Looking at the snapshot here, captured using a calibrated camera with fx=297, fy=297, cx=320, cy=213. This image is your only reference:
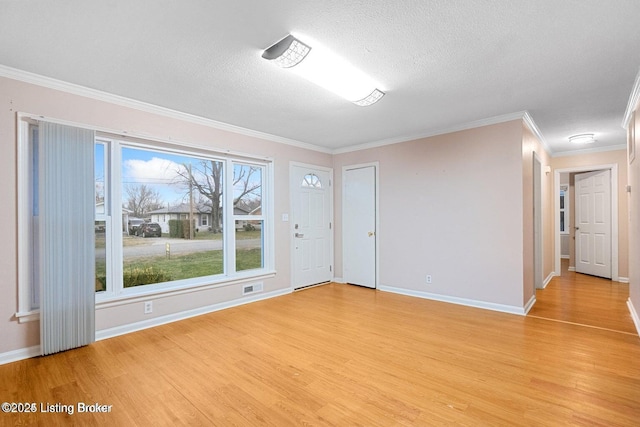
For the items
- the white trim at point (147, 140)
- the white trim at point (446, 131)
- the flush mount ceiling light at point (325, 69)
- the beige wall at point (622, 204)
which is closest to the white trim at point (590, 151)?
the beige wall at point (622, 204)

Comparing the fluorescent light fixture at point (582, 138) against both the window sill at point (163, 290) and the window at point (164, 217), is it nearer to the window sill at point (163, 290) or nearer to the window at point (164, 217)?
the window at point (164, 217)

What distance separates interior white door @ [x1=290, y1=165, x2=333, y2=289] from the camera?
505cm

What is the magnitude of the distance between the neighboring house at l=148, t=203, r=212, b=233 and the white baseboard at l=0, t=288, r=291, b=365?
1.05m

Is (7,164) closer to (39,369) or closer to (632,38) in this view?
(39,369)

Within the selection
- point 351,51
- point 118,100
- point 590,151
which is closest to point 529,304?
point 590,151

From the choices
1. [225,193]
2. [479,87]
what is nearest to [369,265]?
[225,193]

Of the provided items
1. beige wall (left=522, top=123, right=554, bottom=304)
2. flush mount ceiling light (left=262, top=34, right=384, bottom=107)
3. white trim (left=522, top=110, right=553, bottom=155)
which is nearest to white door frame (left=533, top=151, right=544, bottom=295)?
beige wall (left=522, top=123, right=554, bottom=304)

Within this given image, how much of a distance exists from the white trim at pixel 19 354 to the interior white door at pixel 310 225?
3133 millimetres

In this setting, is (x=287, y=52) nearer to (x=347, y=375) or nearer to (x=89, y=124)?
(x=89, y=124)

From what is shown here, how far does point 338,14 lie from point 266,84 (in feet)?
3.86

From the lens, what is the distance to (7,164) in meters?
2.54

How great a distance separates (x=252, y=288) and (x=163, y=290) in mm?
1242

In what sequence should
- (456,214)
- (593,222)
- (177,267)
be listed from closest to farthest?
(177,267) → (456,214) → (593,222)

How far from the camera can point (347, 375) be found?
2330mm
